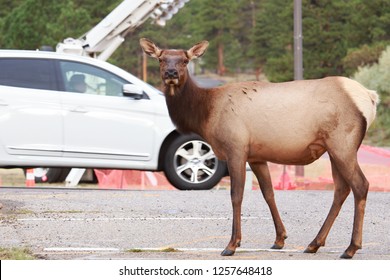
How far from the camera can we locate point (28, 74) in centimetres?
1669

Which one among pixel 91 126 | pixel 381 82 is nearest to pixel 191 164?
pixel 91 126

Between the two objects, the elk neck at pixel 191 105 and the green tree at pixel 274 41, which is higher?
the elk neck at pixel 191 105

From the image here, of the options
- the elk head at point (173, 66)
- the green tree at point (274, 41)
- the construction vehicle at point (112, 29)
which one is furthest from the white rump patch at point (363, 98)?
the green tree at point (274, 41)

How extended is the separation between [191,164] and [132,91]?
4.28 ft

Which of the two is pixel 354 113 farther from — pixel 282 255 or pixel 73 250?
pixel 73 250

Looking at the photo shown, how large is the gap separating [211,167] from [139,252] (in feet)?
21.9

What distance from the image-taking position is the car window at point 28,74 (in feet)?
54.5

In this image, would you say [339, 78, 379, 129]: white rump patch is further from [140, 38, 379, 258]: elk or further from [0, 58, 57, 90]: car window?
[0, 58, 57, 90]: car window

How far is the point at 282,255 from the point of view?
9.84m

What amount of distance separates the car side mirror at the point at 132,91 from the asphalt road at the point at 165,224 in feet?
4.41

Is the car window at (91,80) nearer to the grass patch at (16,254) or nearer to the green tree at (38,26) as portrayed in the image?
the grass patch at (16,254)

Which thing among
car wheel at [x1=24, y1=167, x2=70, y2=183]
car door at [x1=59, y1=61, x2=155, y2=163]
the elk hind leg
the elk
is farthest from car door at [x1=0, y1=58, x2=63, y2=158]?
the elk hind leg
